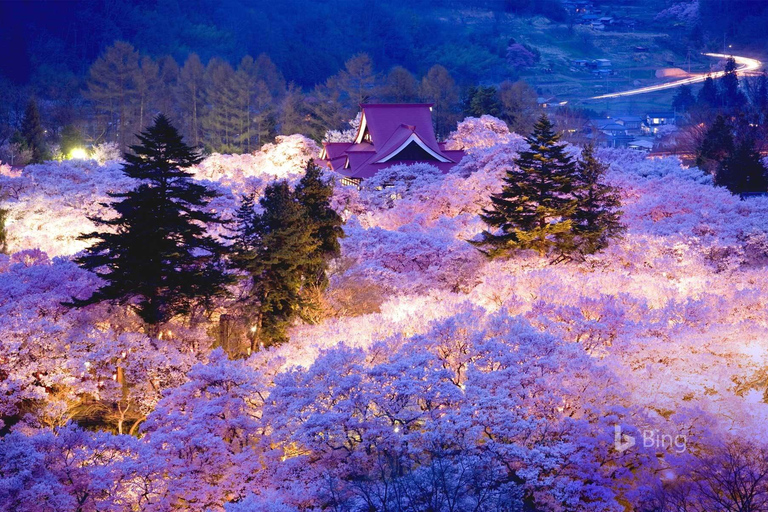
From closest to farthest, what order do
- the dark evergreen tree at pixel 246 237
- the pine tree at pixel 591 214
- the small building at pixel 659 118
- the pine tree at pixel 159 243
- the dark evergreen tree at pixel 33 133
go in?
the pine tree at pixel 159 243 → the dark evergreen tree at pixel 246 237 → the pine tree at pixel 591 214 → the dark evergreen tree at pixel 33 133 → the small building at pixel 659 118

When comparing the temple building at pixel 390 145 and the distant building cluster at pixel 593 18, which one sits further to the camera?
the distant building cluster at pixel 593 18

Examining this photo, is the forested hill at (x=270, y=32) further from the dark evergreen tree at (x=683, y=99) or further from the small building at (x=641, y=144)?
the small building at (x=641, y=144)

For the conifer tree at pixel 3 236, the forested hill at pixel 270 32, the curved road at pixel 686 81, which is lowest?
the conifer tree at pixel 3 236

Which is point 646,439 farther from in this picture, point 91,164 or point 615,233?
point 91,164

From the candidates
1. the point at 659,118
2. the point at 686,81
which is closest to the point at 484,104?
the point at 659,118

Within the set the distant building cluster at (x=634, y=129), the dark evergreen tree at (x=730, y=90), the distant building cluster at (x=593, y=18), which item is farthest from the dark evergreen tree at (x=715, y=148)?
the distant building cluster at (x=593, y=18)

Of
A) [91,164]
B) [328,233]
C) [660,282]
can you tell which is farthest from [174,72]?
[660,282]

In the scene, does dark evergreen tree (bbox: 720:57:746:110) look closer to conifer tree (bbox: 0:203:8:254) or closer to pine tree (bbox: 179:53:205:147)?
pine tree (bbox: 179:53:205:147)

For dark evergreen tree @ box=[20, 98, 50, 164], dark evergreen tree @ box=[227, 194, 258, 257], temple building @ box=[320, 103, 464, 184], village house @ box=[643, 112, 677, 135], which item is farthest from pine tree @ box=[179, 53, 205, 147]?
dark evergreen tree @ box=[227, 194, 258, 257]
